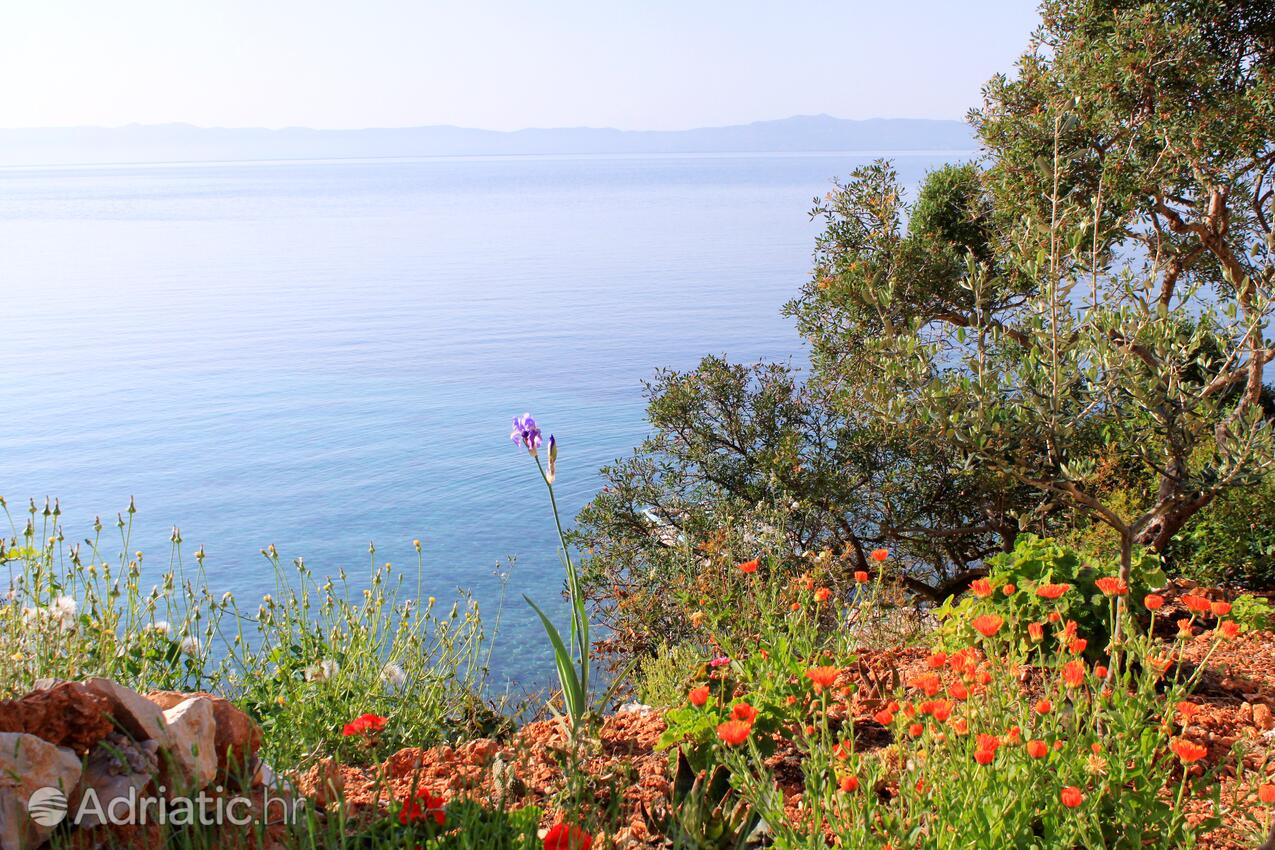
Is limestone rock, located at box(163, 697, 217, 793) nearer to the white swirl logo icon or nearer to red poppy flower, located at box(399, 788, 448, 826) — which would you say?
the white swirl logo icon

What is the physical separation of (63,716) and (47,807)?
0.84ft

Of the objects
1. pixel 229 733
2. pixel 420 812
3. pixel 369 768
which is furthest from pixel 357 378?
pixel 420 812

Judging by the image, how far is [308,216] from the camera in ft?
186

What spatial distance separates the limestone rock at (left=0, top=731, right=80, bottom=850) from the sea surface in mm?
2737

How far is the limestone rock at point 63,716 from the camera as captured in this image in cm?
247

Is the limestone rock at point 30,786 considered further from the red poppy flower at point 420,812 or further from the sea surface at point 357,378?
the sea surface at point 357,378

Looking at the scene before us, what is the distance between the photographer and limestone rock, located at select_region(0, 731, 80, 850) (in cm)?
228

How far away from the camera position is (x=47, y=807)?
234 centimetres

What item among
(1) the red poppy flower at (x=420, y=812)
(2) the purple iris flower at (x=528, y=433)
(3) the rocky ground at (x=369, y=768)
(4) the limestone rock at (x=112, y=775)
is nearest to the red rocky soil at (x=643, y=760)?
(3) the rocky ground at (x=369, y=768)

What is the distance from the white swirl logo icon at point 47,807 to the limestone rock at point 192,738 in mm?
256

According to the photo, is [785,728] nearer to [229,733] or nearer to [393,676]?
[393,676]

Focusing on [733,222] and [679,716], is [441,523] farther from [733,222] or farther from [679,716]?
[733,222]

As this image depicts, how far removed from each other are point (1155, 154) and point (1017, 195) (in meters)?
0.77

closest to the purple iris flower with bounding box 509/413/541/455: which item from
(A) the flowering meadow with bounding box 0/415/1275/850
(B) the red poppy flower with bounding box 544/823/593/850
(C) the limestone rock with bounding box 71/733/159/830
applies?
(A) the flowering meadow with bounding box 0/415/1275/850
